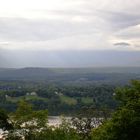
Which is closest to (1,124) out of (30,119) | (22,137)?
(22,137)

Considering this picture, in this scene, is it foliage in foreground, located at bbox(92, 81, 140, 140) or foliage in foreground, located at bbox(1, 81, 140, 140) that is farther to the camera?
foliage in foreground, located at bbox(1, 81, 140, 140)

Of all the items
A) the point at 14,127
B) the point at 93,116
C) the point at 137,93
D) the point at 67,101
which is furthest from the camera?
the point at 67,101

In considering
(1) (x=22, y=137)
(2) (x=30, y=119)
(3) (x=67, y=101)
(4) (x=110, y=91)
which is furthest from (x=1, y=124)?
(4) (x=110, y=91)

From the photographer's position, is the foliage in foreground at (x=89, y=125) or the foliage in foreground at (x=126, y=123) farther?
the foliage in foreground at (x=89, y=125)

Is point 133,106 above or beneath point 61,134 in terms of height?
above

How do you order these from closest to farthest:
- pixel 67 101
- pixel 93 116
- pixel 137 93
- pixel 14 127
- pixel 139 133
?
1. pixel 139 133
2. pixel 137 93
3. pixel 14 127
4. pixel 93 116
5. pixel 67 101

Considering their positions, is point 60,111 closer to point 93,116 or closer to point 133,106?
point 93,116

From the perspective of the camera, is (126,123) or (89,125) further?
(89,125)

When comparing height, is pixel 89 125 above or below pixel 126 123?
below

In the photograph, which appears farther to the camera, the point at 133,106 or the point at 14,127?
the point at 14,127

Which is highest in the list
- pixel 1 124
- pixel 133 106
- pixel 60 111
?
pixel 133 106
